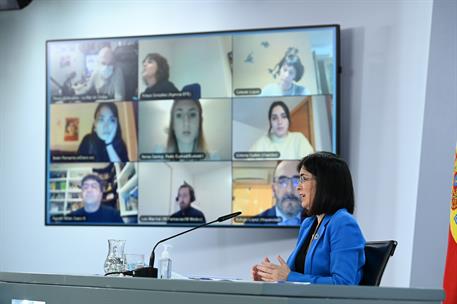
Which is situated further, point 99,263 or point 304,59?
point 99,263

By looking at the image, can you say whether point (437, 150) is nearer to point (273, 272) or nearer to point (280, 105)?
point (280, 105)

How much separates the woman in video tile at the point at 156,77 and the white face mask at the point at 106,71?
0.25 m

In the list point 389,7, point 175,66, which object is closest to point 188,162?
point 175,66

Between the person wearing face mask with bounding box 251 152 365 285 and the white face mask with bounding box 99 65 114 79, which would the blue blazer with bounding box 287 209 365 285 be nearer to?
the person wearing face mask with bounding box 251 152 365 285

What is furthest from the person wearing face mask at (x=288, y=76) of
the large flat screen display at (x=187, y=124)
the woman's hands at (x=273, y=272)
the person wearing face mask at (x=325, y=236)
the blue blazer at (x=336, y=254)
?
the woman's hands at (x=273, y=272)

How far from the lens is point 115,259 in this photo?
304 cm

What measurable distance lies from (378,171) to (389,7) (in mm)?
1072

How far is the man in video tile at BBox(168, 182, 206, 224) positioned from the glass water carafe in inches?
63.8

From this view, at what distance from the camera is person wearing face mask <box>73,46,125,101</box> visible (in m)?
4.91

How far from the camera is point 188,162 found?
4.75 m

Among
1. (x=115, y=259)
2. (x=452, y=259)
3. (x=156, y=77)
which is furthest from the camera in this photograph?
(x=156, y=77)

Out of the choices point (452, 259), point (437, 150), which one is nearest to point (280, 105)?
point (437, 150)

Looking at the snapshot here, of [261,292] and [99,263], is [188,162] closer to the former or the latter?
[99,263]

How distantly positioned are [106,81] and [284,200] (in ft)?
4.93
